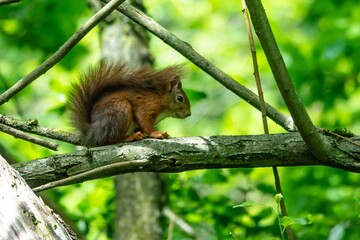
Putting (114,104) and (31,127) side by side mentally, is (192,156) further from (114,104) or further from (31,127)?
(114,104)

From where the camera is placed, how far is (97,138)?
10.3ft

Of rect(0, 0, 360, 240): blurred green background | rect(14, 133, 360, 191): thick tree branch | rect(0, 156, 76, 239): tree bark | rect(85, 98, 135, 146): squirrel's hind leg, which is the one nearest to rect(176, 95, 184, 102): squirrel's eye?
rect(0, 0, 360, 240): blurred green background

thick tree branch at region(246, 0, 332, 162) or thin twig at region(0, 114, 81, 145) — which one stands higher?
thin twig at region(0, 114, 81, 145)

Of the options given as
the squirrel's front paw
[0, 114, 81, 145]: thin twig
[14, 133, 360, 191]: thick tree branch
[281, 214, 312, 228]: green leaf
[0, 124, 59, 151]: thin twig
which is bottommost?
[281, 214, 312, 228]: green leaf

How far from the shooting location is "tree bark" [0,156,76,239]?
1.89 metres

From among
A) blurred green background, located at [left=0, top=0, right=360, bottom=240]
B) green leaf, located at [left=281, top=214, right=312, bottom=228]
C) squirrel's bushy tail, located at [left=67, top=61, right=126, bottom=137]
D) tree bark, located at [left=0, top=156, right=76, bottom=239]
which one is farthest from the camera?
blurred green background, located at [left=0, top=0, right=360, bottom=240]

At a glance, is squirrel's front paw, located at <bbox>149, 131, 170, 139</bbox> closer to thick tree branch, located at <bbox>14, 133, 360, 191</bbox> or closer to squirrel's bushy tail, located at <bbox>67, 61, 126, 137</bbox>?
squirrel's bushy tail, located at <bbox>67, 61, 126, 137</bbox>

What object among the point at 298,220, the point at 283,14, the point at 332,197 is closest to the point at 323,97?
the point at 332,197

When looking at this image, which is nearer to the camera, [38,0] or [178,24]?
[38,0]

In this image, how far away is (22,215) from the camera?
6.36 ft

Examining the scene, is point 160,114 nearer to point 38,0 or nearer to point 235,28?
point 38,0

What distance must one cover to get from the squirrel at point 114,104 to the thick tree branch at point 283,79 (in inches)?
37.3

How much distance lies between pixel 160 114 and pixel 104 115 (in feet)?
2.02

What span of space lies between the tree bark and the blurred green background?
61 centimetres
